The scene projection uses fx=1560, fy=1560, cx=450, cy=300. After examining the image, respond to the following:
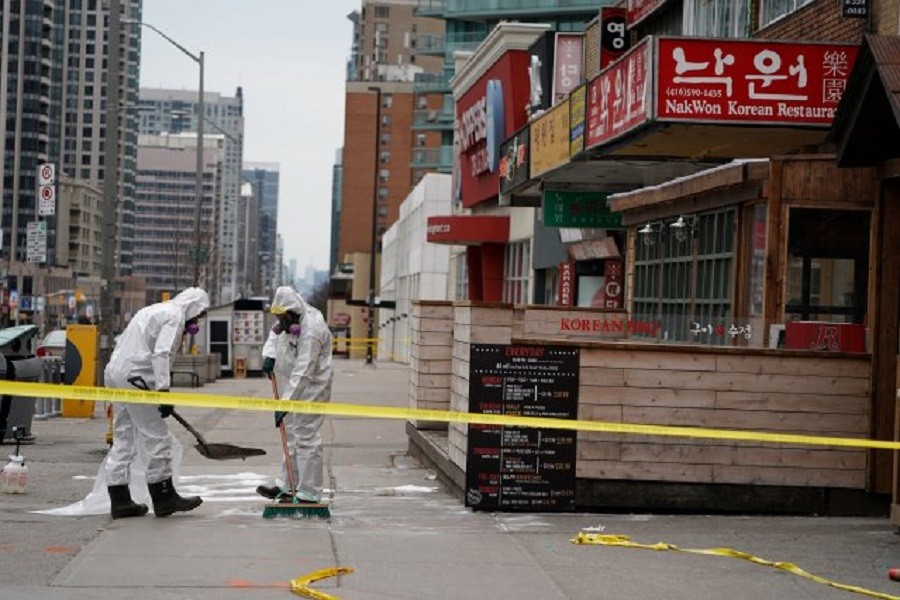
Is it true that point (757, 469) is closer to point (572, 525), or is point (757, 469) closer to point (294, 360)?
point (572, 525)

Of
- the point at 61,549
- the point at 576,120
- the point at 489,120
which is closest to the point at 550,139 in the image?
the point at 576,120

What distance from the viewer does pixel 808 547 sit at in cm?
1089

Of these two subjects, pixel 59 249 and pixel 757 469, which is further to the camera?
pixel 59 249

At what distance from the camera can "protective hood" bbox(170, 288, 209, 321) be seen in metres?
12.3

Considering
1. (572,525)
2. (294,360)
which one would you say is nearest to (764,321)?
(572,525)

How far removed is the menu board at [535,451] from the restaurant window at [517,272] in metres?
26.3

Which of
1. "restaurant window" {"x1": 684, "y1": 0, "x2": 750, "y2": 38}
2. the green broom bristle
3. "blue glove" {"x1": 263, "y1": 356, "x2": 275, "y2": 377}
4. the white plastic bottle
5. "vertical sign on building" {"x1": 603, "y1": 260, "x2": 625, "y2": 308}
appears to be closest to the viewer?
the green broom bristle

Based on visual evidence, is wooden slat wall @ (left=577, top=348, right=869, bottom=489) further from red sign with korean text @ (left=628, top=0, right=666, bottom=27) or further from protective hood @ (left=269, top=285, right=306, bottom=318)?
red sign with korean text @ (left=628, top=0, right=666, bottom=27)

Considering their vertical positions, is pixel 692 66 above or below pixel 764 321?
above

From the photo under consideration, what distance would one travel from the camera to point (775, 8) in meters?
19.4

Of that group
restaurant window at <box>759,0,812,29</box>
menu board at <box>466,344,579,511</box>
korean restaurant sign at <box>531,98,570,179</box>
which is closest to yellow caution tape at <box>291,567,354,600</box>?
menu board at <box>466,344,579,511</box>

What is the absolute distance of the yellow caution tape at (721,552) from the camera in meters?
9.22

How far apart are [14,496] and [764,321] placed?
666cm

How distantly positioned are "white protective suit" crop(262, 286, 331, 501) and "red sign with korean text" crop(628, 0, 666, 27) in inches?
582
